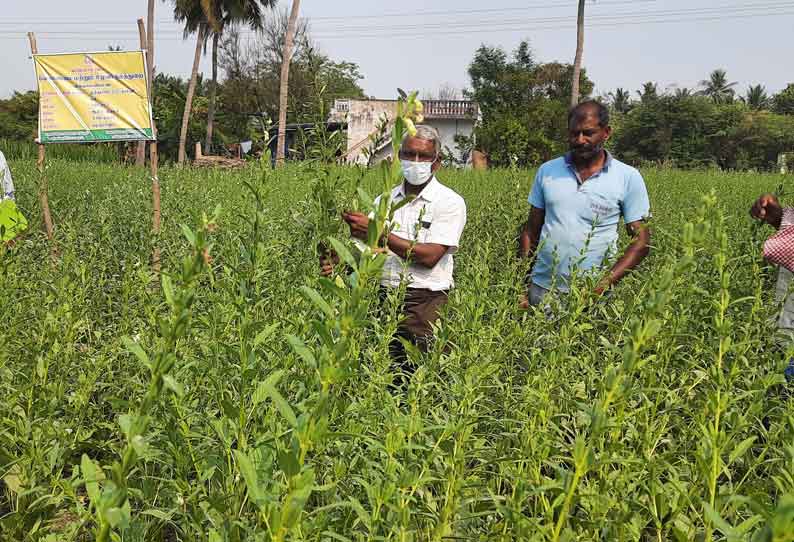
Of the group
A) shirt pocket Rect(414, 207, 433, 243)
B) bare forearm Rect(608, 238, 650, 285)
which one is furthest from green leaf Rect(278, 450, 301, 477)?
bare forearm Rect(608, 238, 650, 285)

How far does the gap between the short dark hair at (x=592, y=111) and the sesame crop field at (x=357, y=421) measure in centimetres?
83

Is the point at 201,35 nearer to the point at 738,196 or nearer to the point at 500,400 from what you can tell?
the point at 738,196

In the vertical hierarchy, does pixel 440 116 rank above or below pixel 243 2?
below

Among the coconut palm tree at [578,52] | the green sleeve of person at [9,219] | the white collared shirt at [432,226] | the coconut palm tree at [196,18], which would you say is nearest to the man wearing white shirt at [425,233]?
the white collared shirt at [432,226]

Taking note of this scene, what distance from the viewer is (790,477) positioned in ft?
4.07

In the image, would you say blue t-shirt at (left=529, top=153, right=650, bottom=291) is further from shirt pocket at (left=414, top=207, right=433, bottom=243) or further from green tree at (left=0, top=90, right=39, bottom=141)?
green tree at (left=0, top=90, right=39, bottom=141)

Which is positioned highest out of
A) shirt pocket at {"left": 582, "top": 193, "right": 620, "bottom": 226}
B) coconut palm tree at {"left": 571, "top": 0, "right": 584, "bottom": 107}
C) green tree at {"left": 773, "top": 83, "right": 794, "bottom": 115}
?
green tree at {"left": 773, "top": 83, "right": 794, "bottom": 115}

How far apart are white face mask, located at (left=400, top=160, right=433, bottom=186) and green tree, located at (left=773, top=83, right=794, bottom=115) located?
63657 millimetres

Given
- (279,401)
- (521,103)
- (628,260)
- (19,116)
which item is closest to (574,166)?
(628,260)

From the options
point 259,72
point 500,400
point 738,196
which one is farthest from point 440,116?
point 500,400

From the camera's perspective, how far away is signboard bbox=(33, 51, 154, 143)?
5.09 m

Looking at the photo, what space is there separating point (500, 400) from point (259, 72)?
44760 mm

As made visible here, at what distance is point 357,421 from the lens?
1.93 meters

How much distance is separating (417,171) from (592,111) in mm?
943
